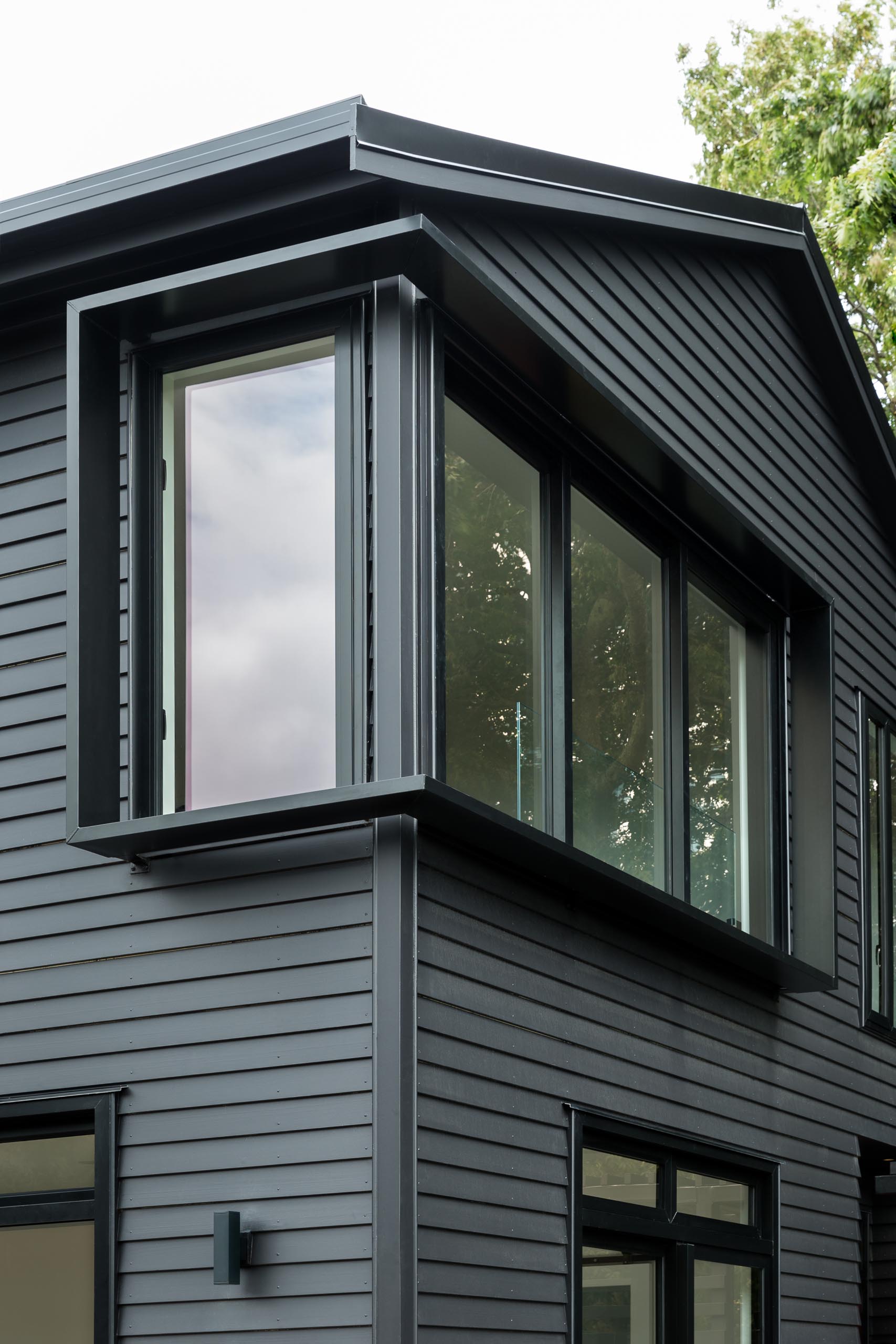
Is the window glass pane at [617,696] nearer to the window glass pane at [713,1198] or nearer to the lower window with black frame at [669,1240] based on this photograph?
the lower window with black frame at [669,1240]

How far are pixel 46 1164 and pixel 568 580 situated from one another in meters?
2.91

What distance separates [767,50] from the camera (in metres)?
23.2

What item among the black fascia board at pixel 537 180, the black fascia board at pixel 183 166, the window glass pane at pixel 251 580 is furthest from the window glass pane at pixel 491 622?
the black fascia board at pixel 183 166

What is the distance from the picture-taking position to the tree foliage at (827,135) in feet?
48.2

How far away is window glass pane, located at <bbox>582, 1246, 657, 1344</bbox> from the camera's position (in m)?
5.87

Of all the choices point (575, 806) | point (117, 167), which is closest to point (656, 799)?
point (575, 806)

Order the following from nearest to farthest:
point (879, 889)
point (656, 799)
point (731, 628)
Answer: point (656, 799) → point (731, 628) → point (879, 889)

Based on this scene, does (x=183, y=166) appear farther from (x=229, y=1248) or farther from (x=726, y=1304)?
(x=726, y=1304)

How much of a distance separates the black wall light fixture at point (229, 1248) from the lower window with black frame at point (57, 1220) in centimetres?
53

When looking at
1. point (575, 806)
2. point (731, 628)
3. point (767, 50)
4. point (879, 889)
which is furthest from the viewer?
point (767, 50)

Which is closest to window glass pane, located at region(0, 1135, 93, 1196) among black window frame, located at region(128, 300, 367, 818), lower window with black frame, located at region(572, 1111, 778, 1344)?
black window frame, located at region(128, 300, 367, 818)

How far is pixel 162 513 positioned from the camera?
589 cm

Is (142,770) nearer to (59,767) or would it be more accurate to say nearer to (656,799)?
(59,767)

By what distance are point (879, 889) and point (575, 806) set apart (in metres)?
4.38
